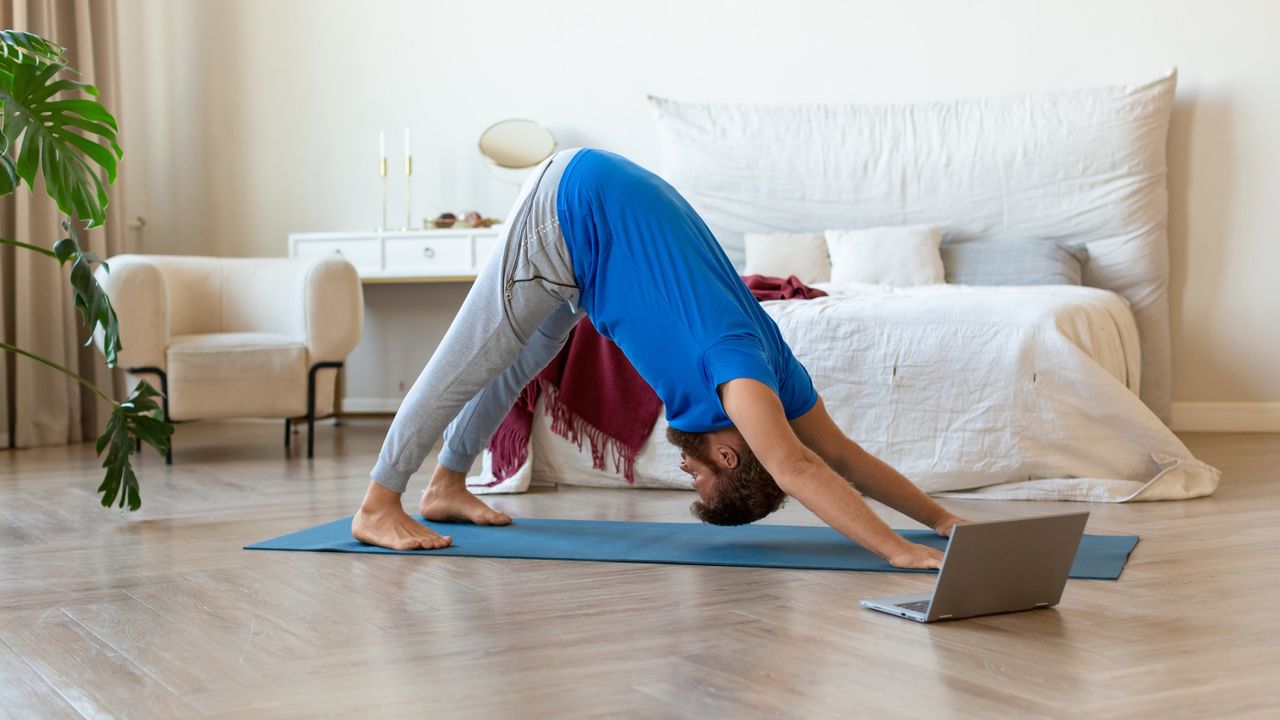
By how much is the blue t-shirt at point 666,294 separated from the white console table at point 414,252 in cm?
278

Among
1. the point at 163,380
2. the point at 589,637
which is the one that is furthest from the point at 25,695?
the point at 163,380

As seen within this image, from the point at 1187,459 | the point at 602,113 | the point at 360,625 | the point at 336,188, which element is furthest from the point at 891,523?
the point at 336,188

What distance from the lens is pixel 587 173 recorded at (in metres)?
2.10

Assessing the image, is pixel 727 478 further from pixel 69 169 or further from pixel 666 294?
Result: pixel 69 169

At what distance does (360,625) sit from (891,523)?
1.23m

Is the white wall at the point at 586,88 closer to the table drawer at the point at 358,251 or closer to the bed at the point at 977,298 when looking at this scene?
the bed at the point at 977,298

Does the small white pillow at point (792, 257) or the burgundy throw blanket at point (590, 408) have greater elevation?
the small white pillow at point (792, 257)

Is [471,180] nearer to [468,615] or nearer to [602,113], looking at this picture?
[602,113]

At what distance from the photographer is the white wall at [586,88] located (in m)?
4.54

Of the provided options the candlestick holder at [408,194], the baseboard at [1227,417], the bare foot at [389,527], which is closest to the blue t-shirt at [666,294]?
the bare foot at [389,527]

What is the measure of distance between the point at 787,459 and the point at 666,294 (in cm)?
34

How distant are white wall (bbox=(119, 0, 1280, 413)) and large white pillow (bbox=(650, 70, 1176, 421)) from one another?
0.65 feet

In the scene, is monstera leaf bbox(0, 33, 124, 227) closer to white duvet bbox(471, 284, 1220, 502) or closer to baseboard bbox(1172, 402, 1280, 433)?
white duvet bbox(471, 284, 1220, 502)

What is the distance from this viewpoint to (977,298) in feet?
9.98
